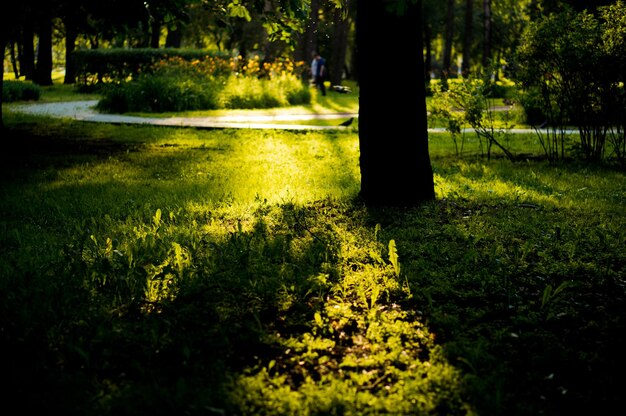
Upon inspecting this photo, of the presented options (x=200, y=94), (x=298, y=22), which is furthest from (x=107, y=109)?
(x=298, y=22)

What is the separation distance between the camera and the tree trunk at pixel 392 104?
5.54 m

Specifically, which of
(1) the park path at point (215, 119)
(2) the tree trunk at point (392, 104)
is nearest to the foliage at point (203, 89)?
(1) the park path at point (215, 119)

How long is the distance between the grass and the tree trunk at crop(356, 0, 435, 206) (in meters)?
0.34

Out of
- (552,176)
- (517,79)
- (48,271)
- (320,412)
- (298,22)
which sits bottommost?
(320,412)

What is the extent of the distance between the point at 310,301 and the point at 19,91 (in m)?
22.1

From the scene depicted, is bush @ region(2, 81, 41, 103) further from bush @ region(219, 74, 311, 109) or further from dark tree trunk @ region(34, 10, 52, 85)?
dark tree trunk @ region(34, 10, 52, 85)

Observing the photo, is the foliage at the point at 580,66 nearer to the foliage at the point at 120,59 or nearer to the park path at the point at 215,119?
the park path at the point at 215,119

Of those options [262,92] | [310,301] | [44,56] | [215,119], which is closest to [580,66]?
[310,301]

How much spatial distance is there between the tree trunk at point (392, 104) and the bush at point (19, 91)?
19.4 m

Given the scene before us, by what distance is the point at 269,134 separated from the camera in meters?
12.4

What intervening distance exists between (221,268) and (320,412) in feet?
6.01

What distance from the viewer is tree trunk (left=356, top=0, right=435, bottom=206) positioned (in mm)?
5539

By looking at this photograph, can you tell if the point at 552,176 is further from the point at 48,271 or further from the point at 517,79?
the point at 48,271

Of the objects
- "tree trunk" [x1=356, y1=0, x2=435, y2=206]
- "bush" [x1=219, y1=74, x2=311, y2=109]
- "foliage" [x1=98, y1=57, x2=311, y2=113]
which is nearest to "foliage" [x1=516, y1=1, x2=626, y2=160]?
"tree trunk" [x1=356, y1=0, x2=435, y2=206]
